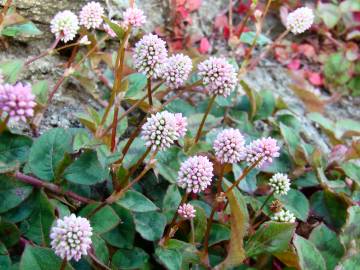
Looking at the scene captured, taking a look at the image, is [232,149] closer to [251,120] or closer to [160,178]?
[160,178]

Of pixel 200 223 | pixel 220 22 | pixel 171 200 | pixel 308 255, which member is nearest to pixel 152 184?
pixel 171 200

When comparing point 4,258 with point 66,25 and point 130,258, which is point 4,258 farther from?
point 66,25

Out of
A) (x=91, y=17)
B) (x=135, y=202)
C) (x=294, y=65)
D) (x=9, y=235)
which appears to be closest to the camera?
(x=9, y=235)

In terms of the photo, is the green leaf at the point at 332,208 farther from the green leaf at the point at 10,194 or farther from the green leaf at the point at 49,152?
the green leaf at the point at 10,194

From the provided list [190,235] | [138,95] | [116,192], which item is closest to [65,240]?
[116,192]

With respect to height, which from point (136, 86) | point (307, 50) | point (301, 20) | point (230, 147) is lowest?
point (307, 50)

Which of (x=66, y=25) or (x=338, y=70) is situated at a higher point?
(x=66, y=25)
